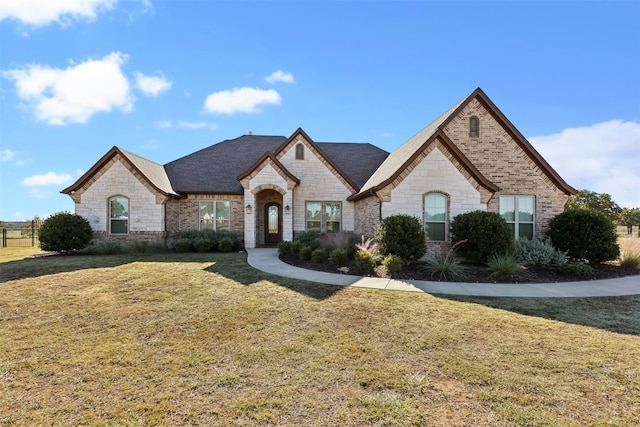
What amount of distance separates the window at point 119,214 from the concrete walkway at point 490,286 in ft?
36.4

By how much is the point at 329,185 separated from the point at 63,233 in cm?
1329

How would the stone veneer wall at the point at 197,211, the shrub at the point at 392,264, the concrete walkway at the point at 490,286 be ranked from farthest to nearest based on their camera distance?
the stone veneer wall at the point at 197,211 → the shrub at the point at 392,264 → the concrete walkway at the point at 490,286

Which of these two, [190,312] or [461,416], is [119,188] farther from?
[461,416]

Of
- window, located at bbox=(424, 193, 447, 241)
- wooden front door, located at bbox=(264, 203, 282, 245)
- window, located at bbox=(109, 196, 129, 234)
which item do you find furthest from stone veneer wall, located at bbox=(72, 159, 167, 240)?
window, located at bbox=(424, 193, 447, 241)

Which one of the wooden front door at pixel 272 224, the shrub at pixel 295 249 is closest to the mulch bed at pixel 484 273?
the shrub at pixel 295 249

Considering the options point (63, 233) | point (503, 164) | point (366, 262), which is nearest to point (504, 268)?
point (366, 262)

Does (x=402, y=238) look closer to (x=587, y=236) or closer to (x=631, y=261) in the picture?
(x=587, y=236)

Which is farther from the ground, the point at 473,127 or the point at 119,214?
the point at 473,127

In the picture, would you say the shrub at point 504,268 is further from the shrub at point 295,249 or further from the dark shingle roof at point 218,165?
the dark shingle roof at point 218,165

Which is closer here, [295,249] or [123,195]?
[295,249]

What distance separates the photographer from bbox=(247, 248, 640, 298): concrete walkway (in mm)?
8078

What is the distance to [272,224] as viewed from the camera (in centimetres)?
1986

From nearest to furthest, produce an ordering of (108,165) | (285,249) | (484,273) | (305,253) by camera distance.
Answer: (484,273), (305,253), (285,249), (108,165)

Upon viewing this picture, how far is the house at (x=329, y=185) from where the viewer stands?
1280 cm
